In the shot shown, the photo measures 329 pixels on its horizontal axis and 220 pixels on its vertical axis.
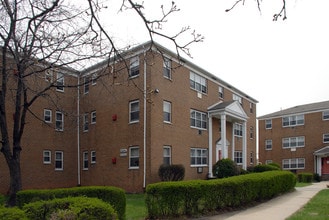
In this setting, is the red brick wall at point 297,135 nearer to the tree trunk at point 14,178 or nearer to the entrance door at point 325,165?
the entrance door at point 325,165

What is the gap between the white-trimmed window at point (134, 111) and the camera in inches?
840

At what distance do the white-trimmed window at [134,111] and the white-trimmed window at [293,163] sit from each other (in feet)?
96.6

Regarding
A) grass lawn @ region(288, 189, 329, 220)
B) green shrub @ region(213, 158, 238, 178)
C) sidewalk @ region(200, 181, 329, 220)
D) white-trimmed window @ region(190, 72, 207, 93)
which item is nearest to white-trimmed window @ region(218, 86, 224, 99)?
white-trimmed window @ region(190, 72, 207, 93)

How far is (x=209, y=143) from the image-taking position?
26.5m

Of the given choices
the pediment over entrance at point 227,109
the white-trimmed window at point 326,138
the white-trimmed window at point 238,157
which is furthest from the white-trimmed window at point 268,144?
the pediment over entrance at point 227,109

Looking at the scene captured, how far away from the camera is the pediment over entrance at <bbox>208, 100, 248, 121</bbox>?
2623 cm

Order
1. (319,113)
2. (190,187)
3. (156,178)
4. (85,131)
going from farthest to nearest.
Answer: (319,113) → (85,131) → (156,178) → (190,187)

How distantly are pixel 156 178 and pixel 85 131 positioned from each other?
317 inches

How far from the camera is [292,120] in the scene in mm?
45156

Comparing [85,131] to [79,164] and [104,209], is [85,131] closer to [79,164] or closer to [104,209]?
[79,164]

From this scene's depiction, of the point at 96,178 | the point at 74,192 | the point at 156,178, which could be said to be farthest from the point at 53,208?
the point at 96,178

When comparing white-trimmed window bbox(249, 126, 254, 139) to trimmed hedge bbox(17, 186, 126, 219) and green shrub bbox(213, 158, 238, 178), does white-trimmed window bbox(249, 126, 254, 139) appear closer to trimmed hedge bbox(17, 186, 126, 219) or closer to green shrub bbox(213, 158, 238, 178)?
green shrub bbox(213, 158, 238, 178)

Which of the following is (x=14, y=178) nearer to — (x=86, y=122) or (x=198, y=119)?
(x=86, y=122)

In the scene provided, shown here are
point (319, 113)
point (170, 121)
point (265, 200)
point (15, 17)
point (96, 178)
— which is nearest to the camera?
point (15, 17)
